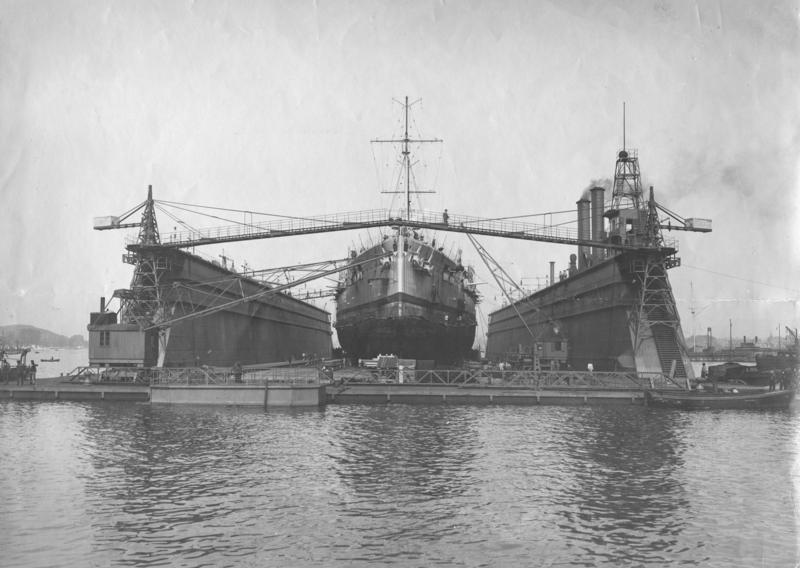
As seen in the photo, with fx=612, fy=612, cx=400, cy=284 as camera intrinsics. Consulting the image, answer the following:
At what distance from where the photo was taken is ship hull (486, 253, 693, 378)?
3975cm

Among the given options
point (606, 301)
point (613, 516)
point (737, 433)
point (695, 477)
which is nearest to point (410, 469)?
point (613, 516)

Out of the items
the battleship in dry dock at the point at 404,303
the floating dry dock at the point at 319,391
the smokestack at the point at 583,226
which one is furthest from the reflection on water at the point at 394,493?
the smokestack at the point at 583,226

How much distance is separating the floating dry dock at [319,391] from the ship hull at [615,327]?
382cm

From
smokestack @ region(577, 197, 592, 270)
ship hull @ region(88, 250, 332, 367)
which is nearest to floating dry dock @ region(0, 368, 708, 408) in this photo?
ship hull @ region(88, 250, 332, 367)

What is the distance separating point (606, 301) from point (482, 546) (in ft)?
115

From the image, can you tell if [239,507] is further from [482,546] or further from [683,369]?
[683,369]

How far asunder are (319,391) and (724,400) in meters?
21.1

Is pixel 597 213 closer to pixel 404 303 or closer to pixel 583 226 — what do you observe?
pixel 583 226

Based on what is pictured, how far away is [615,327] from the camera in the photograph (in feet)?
139

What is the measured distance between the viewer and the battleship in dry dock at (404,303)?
5438cm

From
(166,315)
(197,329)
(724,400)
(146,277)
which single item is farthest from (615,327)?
(146,277)

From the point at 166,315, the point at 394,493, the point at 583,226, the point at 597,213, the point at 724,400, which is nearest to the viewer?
the point at 394,493

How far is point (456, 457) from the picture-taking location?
19.9 m

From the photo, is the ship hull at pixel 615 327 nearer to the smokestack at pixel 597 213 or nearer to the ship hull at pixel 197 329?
the smokestack at pixel 597 213
